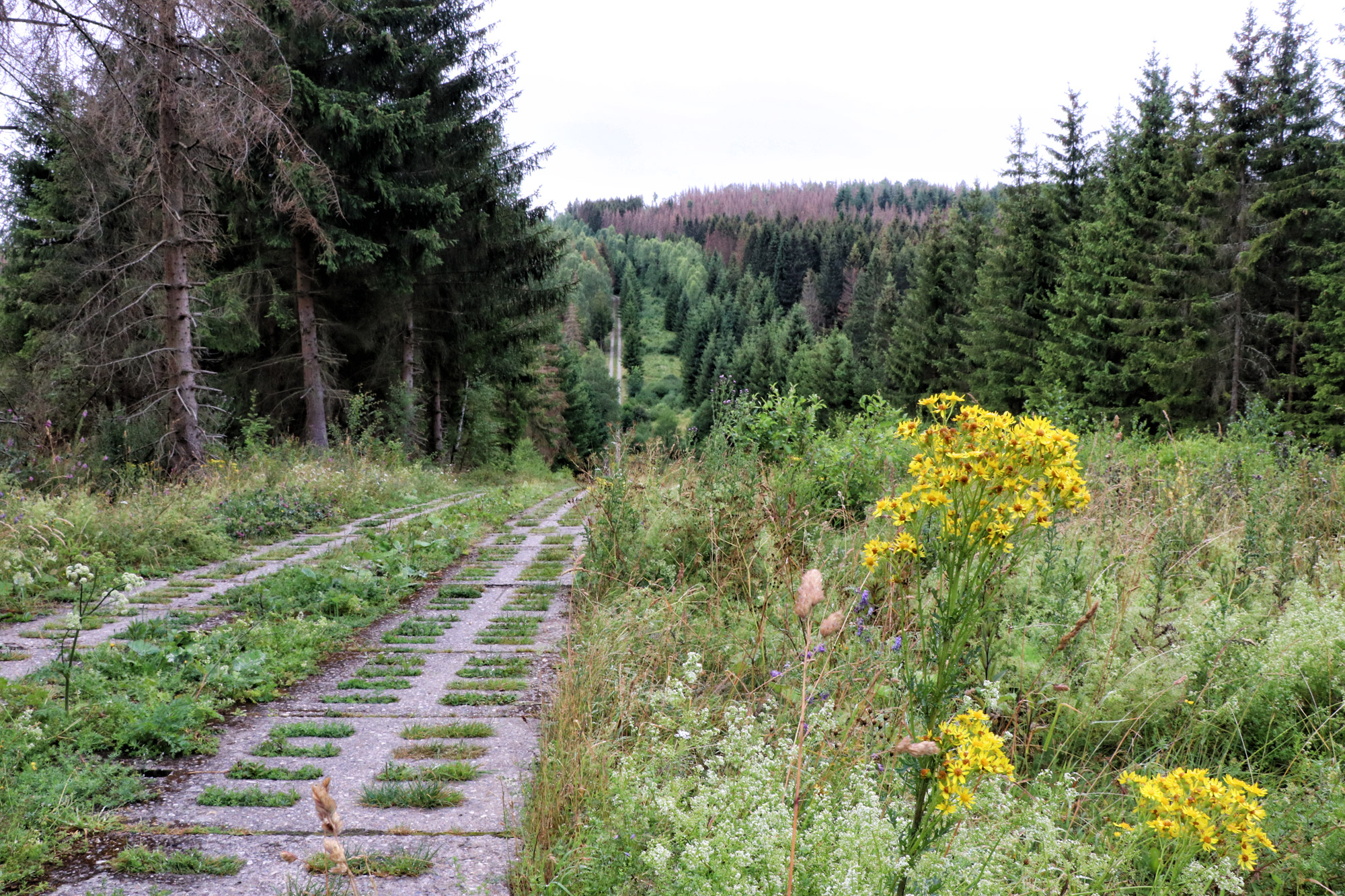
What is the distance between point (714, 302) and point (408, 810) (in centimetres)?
7876

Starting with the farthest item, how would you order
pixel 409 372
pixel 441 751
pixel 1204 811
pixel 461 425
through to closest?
1. pixel 461 425
2. pixel 409 372
3. pixel 441 751
4. pixel 1204 811

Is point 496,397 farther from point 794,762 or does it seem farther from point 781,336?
point 781,336

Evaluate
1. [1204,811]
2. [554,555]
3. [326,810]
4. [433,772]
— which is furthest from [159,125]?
[1204,811]

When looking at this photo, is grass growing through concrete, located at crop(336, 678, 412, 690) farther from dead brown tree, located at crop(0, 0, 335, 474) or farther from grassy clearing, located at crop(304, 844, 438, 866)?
dead brown tree, located at crop(0, 0, 335, 474)

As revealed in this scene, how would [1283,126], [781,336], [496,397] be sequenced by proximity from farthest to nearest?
[781,336]
[496,397]
[1283,126]

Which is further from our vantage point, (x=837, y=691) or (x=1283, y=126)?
(x=1283, y=126)

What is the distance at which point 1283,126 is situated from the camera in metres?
17.0

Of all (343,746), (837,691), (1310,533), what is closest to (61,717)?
(343,746)

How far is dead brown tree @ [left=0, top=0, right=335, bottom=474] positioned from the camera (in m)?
5.25

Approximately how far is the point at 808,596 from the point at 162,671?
3589mm

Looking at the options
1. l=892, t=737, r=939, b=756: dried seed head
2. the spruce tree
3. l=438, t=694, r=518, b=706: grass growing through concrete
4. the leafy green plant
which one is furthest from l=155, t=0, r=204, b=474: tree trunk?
the spruce tree

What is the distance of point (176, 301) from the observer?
7.83m

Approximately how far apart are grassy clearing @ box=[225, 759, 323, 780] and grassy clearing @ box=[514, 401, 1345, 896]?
87cm

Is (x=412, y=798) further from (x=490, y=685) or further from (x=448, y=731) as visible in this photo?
→ (x=490, y=685)
